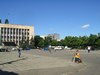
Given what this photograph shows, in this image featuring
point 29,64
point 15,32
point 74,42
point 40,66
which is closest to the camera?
point 40,66

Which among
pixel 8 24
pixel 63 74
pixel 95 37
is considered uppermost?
pixel 8 24

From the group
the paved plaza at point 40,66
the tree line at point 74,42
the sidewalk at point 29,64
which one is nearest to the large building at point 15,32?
the tree line at point 74,42

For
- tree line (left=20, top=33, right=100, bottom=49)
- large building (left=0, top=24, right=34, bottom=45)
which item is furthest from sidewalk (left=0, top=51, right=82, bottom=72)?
large building (left=0, top=24, right=34, bottom=45)

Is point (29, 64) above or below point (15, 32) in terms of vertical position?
below

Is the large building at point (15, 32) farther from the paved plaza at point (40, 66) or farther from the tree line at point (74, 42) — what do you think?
the paved plaza at point (40, 66)

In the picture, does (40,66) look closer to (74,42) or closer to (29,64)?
(29,64)

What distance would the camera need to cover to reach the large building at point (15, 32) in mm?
174000

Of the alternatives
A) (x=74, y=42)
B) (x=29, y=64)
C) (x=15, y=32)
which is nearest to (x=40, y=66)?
(x=29, y=64)

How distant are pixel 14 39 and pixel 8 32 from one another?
20.5ft

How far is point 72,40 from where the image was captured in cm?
15238

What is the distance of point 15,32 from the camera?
587 ft

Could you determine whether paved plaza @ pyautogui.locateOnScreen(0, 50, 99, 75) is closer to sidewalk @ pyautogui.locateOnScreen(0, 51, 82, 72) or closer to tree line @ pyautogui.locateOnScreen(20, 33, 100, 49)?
sidewalk @ pyautogui.locateOnScreen(0, 51, 82, 72)

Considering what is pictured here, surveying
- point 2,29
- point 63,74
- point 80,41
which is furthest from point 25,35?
point 63,74

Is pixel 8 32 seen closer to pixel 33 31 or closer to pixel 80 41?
pixel 33 31
